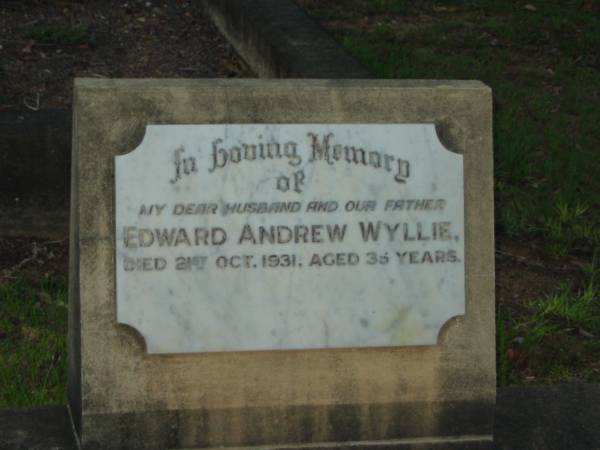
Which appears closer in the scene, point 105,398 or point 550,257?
point 105,398

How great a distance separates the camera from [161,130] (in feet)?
10.5

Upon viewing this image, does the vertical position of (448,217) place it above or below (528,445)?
above

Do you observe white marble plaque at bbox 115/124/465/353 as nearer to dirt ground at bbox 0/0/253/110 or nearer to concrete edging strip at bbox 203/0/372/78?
concrete edging strip at bbox 203/0/372/78

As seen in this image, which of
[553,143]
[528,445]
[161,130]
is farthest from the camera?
[553,143]

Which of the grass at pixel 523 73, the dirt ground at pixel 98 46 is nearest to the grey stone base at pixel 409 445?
the grass at pixel 523 73

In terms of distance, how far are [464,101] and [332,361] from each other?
28.3 inches

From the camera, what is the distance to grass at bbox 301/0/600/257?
5.54 meters

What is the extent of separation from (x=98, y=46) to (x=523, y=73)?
2.29 metres

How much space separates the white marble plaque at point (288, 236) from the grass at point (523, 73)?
2.04m

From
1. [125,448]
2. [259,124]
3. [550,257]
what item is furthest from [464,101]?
[550,257]

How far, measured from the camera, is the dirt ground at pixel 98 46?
21.6ft

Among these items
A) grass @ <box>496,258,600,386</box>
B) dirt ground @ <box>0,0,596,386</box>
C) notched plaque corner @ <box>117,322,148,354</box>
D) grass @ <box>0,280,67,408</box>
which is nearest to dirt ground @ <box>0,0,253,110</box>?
dirt ground @ <box>0,0,596,386</box>

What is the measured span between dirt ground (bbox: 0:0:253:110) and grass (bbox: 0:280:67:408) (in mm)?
1351

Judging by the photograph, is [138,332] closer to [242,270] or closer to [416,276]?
[242,270]
